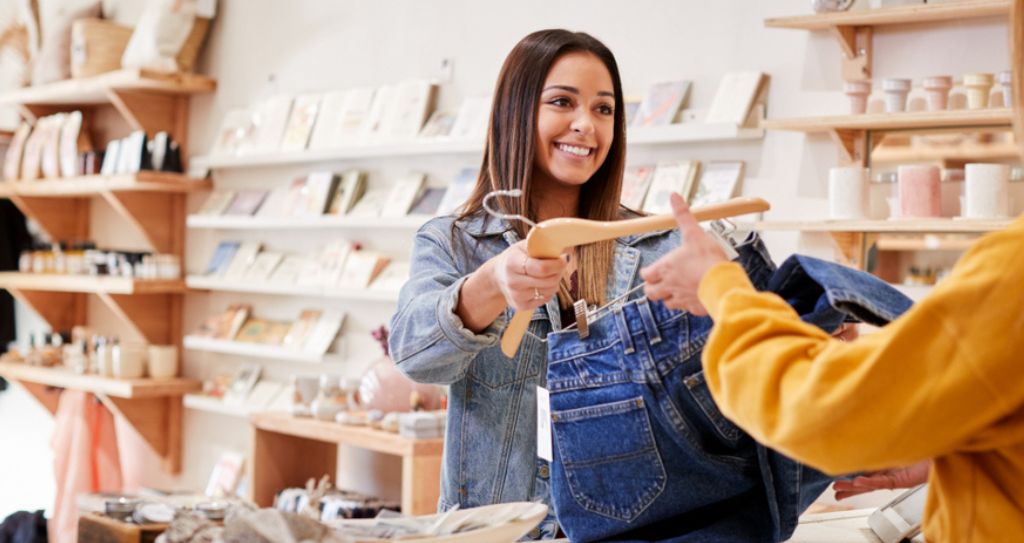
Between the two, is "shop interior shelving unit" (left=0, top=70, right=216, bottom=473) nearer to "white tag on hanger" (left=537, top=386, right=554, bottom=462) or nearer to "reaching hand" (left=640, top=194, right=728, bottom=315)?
"white tag on hanger" (left=537, top=386, right=554, bottom=462)

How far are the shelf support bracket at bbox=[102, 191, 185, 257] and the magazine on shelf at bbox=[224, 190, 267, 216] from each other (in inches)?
26.0

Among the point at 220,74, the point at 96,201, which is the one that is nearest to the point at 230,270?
the point at 220,74

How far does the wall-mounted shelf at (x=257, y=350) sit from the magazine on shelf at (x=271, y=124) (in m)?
0.85

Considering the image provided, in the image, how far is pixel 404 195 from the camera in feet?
15.0

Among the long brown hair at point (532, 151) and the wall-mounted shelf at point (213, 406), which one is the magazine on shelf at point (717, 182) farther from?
the wall-mounted shelf at point (213, 406)

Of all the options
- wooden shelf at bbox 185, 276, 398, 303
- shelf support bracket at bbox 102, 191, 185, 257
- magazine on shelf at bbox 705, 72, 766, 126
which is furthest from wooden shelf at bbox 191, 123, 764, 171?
wooden shelf at bbox 185, 276, 398, 303

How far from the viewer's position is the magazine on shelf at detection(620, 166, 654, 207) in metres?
3.80

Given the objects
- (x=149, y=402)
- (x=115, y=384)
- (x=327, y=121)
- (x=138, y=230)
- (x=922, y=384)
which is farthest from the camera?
(x=138, y=230)

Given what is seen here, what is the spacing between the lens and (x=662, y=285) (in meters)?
1.30

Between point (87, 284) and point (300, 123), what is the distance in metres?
1.58

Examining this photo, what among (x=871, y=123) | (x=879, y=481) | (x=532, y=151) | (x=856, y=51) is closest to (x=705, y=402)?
(x=879, y=481)

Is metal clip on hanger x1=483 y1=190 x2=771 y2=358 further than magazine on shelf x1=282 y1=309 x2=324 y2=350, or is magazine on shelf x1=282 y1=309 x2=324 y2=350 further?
magazine on shelf x1=282 y1=309 x2=324 y2=350

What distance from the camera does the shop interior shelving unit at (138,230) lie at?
564 cm

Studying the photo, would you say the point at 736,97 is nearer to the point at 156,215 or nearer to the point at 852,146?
the point at 852,146
